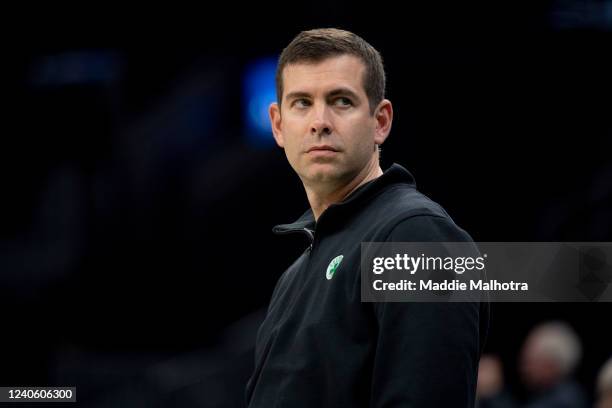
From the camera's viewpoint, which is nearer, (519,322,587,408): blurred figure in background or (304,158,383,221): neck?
(304,158,383,221): neck

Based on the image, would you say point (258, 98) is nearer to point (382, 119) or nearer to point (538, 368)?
point (538, 368)

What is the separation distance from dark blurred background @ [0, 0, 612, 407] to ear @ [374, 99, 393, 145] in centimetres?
556

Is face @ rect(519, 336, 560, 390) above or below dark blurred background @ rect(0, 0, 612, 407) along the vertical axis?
below

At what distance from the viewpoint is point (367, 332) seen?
2.23m

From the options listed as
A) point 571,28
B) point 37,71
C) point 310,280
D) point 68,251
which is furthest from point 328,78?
point 37,71

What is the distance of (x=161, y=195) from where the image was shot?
9.38 meters

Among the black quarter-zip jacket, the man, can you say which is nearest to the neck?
the man

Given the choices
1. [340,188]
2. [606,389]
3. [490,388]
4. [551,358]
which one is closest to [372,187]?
[340,188]

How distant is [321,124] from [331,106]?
0.07 m

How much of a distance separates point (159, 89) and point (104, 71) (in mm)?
550

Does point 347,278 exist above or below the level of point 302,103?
below

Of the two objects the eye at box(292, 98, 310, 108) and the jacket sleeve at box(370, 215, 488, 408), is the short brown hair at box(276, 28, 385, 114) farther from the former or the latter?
the jacket sleeve at box(370, 215, 488, 408)

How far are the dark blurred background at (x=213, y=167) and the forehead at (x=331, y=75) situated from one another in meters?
5.72

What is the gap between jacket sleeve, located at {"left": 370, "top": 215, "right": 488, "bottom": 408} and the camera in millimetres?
2096
